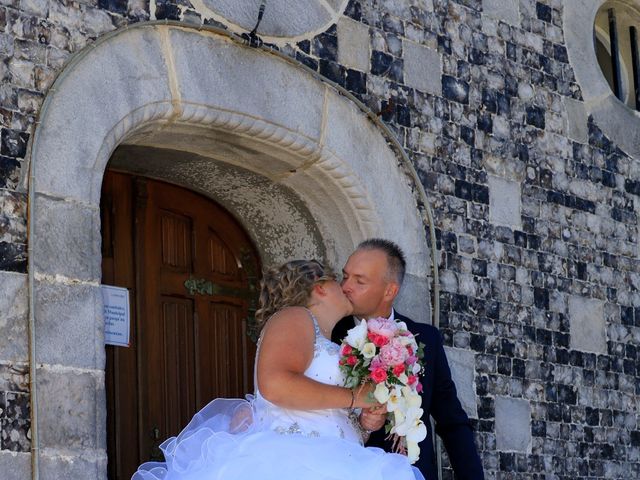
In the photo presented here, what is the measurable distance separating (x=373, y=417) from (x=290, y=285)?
2.04 feet

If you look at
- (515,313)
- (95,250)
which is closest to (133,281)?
(95,250)

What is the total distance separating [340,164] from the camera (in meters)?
7.02

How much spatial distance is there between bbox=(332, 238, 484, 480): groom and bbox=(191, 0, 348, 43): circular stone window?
1.24m

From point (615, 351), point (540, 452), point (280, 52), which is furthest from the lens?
point (615, 351)

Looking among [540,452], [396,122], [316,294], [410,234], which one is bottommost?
[540,452]

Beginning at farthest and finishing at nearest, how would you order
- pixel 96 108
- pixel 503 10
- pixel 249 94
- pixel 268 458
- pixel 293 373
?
1. pixel 503 10
2. pixel 249 94
3. pixel 96 108
4. pixel 293 373
5. pixel 268 458

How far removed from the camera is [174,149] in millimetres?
6773

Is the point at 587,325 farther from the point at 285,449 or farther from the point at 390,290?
the point at 285,449

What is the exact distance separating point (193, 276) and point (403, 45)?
5.58 ft

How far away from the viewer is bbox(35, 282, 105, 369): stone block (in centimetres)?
553

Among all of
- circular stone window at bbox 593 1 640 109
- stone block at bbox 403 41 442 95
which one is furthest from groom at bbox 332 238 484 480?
circular stone window at bbox 593 1 640 109

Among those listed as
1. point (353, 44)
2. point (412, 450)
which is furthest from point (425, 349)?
point (353, 44)

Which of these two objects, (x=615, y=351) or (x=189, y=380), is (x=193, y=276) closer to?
(x=189, y=380)

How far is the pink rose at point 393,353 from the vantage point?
17.4ft
